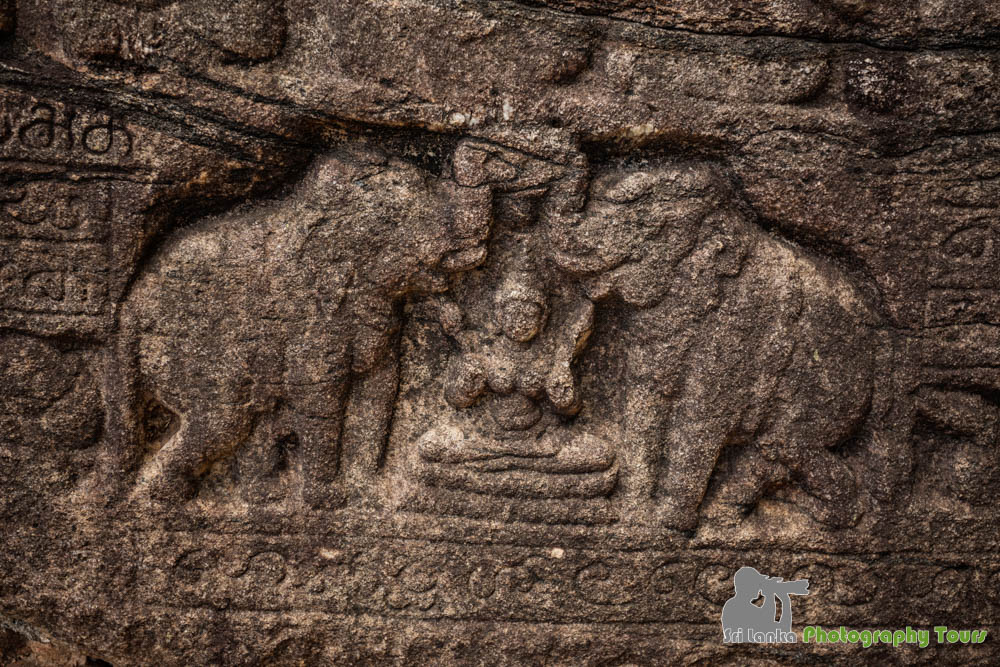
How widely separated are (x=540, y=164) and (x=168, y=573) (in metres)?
1.59

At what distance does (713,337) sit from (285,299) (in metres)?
1.20

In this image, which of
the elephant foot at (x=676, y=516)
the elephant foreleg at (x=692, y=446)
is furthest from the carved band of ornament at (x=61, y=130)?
the elephant foot at (x=676, y=516)

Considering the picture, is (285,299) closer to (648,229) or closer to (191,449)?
(191,449)

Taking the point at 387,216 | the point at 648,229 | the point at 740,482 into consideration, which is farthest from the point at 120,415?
the point at 740,482

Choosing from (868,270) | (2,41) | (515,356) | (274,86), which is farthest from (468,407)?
(2,41)

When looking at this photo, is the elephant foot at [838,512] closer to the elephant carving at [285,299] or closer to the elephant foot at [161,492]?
the elephant carving at [285,299]

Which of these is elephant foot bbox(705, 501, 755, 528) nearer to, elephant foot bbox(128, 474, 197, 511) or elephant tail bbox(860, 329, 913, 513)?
elephant tail bbox(860, 329, 913, 513)

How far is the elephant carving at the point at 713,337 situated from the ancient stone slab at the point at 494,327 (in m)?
0.01

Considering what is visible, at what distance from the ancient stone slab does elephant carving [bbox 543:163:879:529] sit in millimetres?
10

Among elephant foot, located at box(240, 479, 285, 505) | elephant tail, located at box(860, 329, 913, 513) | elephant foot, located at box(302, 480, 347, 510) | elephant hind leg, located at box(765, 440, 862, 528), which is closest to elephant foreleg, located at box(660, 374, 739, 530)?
elephant hind leg, located at box(765, 440, 862, 528)

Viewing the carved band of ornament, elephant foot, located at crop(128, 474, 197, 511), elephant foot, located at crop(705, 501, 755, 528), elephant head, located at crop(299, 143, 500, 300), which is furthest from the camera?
elephant foot, located at crop(705, 501, 755, 528)

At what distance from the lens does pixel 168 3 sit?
7.03ft

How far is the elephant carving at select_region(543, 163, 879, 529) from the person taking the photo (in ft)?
7.62

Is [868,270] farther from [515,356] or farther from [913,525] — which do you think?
[515,356]
